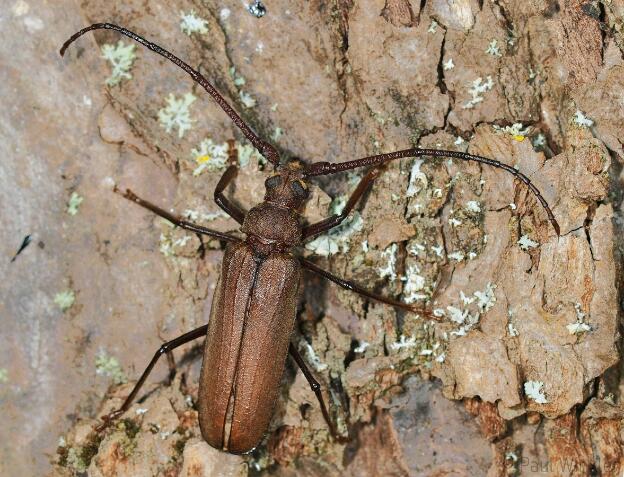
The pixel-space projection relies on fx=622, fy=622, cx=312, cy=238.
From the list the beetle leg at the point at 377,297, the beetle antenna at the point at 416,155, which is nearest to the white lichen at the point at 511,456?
the beetle leg at the point at 377,297

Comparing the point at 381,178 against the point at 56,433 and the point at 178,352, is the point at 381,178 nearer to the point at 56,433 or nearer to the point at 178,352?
the point at 178,352

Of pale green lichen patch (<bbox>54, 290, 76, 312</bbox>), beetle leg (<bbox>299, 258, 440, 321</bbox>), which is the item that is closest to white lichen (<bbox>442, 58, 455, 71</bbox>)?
beetle leg (<bbox>299, 258, 440, 321</bbox>)

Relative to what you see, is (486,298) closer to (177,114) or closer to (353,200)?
(353,200)

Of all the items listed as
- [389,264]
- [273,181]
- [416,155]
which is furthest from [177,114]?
[389,264]

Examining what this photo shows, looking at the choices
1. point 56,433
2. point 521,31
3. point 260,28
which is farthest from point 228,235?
point 521,31

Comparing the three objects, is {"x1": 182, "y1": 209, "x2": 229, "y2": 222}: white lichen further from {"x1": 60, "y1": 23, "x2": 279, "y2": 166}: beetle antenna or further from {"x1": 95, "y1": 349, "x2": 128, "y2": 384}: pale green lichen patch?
{"x1": 95, "y1": 349, "x2": 128, "y2": 384}: pale green lichen patch

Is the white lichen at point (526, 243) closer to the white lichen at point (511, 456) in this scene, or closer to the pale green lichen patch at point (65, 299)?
the white lichen at point (511, 456)
